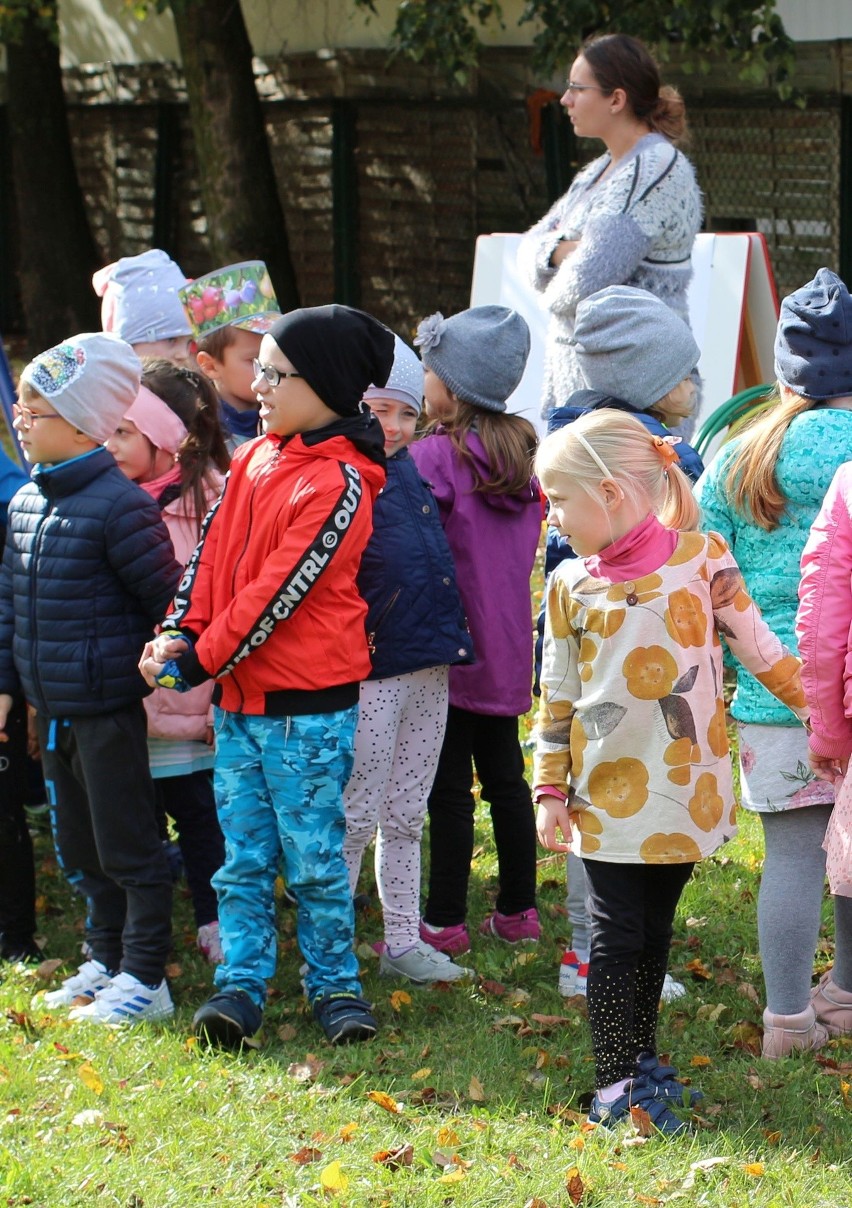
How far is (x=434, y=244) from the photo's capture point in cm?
1374

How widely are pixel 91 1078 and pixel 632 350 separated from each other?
2.26 meters

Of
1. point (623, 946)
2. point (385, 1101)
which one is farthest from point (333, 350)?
point (385, 1101)

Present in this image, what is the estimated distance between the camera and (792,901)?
3.85m

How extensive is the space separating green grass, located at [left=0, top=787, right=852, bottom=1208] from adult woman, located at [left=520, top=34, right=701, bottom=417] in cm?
233

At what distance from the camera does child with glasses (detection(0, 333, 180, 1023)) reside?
13.5 feet

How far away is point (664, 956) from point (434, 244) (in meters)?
10.9

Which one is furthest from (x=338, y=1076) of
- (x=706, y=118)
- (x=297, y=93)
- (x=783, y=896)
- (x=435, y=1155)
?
(x=297, y=93)

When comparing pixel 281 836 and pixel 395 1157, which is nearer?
pixel 395 1157

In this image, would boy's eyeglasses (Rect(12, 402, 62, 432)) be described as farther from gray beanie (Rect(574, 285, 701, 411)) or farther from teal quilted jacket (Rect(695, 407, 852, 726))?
teal quilted jacket (Rect(695, 407, 852, 726))

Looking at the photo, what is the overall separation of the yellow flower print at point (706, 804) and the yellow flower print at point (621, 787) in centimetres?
11

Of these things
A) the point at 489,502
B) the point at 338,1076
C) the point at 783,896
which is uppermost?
the point at 489,502

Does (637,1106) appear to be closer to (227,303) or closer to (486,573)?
(486,573)

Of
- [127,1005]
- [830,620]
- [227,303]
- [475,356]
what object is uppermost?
[227,303]

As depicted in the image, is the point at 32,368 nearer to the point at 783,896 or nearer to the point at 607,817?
the point at 607,817
